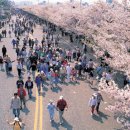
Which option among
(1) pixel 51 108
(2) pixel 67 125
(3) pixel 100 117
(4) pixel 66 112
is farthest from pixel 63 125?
(3) pixel 100 117

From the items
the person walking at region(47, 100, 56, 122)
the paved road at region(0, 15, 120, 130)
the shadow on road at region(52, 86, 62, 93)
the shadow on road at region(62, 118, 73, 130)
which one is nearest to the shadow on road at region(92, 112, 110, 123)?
the paved road at region(0, 15, 120, 130)

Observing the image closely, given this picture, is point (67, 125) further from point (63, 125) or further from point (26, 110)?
point (26, 110)

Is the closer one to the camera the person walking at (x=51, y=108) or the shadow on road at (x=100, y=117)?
the person walking at (x=51, y=108)

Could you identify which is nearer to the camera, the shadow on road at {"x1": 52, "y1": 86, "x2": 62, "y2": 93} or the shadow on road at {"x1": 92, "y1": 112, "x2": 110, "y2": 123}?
the shadow on road at {"x1": 92, "y1": 112, "x2": 110, "y2": 123}

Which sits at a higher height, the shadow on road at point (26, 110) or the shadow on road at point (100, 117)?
the shadow on road at point (100, 117)

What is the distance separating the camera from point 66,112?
70.3ft

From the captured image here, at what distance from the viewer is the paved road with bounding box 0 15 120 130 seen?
1927 centimetres

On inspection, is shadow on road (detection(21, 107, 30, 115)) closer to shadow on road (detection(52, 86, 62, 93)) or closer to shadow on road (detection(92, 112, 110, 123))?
shadow on road (detection(92, 112, 110, 123))

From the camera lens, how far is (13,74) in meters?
31.2

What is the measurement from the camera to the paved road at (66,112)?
1927cm

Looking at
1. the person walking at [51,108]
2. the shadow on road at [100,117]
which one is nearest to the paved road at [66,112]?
the shadow on road at [100,117]

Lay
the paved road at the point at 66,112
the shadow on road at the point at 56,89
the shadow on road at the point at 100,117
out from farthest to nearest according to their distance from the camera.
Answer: the shadow on road at the point at 56,89 → the shadow on road at the point at 100,117 → the paved road at the point at 66,112

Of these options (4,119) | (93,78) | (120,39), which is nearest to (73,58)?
(93,78)

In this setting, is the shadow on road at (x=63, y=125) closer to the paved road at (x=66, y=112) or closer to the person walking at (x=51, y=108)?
the paved road at (x=66, y=112)
